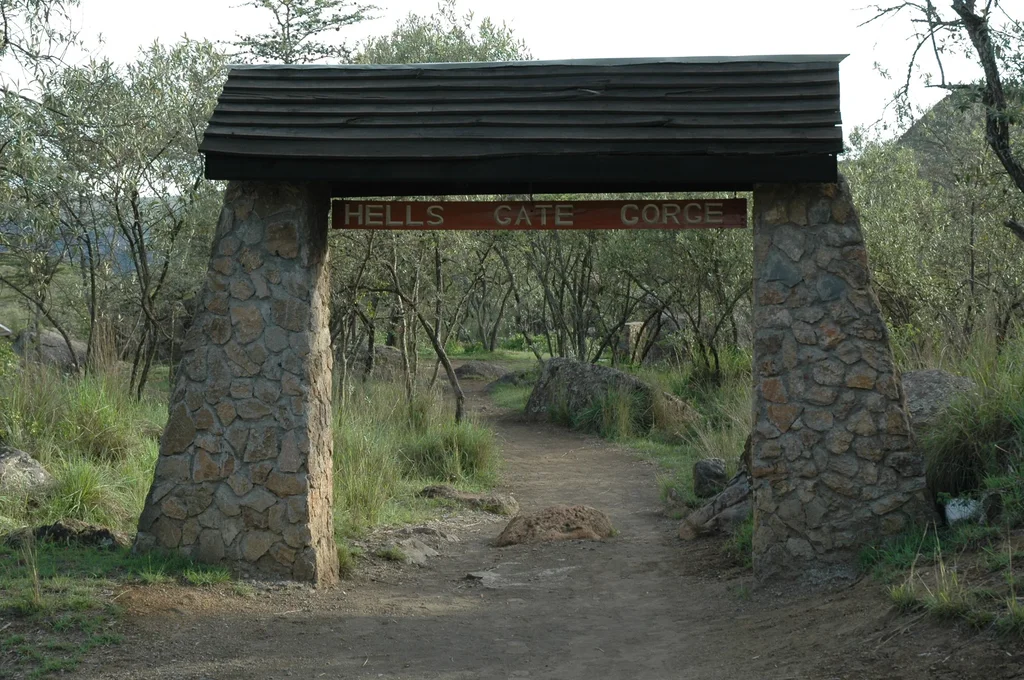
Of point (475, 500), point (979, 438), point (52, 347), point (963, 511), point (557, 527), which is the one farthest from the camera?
point (52, 347)

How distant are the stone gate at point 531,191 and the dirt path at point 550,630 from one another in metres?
0.52

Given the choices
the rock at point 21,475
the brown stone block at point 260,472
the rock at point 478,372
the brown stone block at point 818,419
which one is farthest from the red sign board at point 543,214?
the rock at point 478,372

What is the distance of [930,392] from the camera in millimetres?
8398

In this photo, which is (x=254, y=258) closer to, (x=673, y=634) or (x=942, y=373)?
(x=673, y=634)

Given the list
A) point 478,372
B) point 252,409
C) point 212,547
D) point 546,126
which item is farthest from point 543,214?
point 478,372

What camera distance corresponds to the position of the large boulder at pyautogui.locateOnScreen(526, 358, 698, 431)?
16.3m

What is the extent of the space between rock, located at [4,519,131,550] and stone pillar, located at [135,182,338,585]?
0.52 m

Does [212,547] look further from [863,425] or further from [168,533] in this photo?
[863,425]

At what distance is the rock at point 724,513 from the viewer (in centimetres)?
941

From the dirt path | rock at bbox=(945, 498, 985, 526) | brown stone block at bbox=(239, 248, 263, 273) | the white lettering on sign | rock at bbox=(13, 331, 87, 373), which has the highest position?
the white lettering on sign

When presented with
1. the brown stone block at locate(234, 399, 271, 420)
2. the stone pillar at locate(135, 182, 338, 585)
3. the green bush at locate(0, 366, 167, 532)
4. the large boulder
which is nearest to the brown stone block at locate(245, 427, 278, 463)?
the stone pillar at locate(135, 182, 338, 585)

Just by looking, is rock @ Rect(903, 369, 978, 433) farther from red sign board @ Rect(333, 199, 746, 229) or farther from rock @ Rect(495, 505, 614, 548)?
rock @ Rect(495, 505, 614, 548)

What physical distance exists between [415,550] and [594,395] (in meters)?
8.18

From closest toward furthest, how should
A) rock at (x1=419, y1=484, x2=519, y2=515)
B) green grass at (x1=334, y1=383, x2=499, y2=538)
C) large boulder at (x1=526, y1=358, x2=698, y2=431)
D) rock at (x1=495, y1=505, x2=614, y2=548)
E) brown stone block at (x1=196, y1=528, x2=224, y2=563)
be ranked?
brown stone block at (x1=196, y1=528, x2=224, y2=563) < rock at (x1=495, y1=505, x2=614, y2=548) < green grass at (x1=334, y1=383, x2=499, y2=538) < rock at (x1=419, y1=484, x2=519, y2=515) < large boulder at (x1=526, y1=358, x2=698, y2=431)
